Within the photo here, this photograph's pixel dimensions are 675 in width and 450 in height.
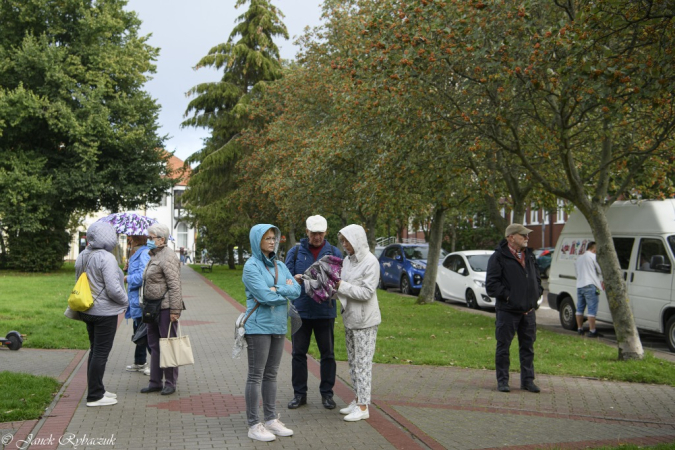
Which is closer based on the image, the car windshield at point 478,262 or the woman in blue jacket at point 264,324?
the woman in blue jacket at point 264,324

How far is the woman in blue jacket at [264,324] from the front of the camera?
5.82 m

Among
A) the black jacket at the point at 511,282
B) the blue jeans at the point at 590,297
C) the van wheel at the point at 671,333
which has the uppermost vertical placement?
the black jacket at the point at 511,282

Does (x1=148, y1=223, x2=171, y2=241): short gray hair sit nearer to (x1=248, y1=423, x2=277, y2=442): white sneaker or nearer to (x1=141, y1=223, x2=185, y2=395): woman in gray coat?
(x1=141, y1=223, x2=185, y2=395): woman in gray coat

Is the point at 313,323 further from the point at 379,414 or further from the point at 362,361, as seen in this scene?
the point at 379,414

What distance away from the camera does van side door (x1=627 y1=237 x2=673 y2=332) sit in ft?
38.2

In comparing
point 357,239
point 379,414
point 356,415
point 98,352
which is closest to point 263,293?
point 357,239

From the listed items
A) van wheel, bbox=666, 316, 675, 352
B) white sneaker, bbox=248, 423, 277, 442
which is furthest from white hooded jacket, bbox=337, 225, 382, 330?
van wheel, bbox=666, 316, 675, 352

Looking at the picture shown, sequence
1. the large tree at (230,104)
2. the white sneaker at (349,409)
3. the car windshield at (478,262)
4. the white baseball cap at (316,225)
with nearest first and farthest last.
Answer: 1. the white sneaker at (349,409)
2. the white baseball cap at (316,225)
3. the car windshield at (478,262)
4. the large tree at (230,104)

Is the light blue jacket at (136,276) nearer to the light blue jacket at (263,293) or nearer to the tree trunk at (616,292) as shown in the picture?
the light blue jacket at (263,293)

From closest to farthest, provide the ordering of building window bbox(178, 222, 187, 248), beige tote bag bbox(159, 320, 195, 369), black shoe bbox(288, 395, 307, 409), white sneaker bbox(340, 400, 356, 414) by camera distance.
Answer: white sneaker bbox(340, 400, 356, 414)
black shoe bbox(288, 395, 307, 409)
beige tote bag bbox(159, 320, 195, 369)
building window bbox(178, 222, 187, 248)

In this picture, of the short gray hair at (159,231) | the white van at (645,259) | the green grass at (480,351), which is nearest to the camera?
the short gray hair at (159,231)

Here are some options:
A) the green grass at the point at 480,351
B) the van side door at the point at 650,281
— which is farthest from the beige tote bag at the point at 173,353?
the van side door at the point at 650,281

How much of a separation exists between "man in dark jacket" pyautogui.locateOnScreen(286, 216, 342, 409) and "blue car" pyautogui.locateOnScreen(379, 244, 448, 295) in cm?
1730

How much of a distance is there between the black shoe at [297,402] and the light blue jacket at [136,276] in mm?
2501
